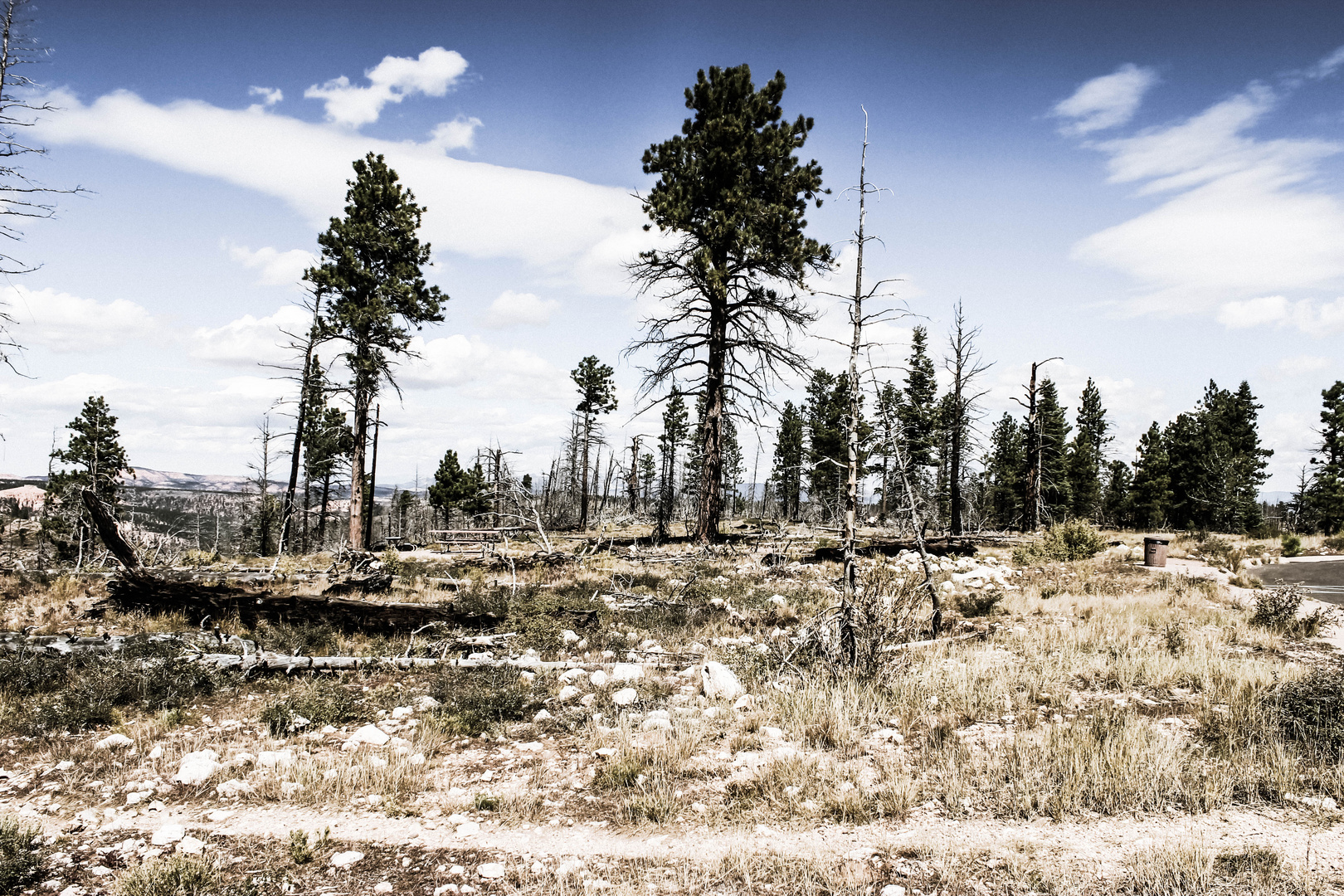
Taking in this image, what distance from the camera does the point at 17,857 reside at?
387 centimetres

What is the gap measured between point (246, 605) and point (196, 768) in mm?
5542

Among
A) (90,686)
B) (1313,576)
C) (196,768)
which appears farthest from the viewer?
(1313,576)

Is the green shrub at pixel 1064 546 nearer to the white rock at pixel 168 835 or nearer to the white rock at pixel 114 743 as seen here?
the white rock at pixel 168 835

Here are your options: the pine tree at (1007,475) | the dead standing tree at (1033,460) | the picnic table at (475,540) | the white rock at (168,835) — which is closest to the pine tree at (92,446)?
the picnic table at (475,540)

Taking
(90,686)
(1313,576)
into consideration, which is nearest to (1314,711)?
(90,686)

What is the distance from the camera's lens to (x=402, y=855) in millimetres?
4230

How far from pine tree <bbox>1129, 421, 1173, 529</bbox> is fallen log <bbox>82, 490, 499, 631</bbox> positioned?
50.7 m

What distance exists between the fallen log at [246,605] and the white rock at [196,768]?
4.34m

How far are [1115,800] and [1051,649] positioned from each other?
459 cm

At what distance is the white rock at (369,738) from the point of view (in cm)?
589

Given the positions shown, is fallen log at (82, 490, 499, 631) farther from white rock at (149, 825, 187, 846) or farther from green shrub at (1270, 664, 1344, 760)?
green shrub at (1270, 664, 1344, 760)

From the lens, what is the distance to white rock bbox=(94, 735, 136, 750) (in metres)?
5.62

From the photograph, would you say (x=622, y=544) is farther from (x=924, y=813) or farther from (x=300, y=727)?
(x=924, y=813)

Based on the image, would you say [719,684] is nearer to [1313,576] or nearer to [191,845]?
[191,845]
